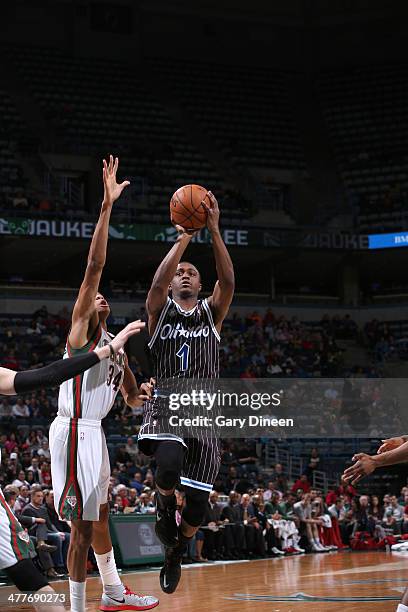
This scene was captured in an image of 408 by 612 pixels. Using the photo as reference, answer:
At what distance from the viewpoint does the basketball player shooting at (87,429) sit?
6797mm

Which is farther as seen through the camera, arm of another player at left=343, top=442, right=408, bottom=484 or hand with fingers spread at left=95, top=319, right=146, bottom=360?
arm of another player at left=343, top=442, right=408, bottom=484

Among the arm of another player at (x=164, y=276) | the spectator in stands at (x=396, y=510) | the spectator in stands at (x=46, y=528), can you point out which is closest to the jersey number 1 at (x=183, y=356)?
the arm of another player at (x=164, y=276)

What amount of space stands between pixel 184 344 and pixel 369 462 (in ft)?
6.64

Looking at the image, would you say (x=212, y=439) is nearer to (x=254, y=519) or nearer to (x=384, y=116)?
(x=254, y=519)

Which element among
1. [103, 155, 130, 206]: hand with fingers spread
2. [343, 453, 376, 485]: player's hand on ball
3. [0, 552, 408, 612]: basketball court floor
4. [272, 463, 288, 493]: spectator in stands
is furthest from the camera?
[272, 463, 288, 493]: spectator in stands

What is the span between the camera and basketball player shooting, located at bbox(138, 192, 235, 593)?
6996 millimetres

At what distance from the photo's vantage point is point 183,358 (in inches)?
277

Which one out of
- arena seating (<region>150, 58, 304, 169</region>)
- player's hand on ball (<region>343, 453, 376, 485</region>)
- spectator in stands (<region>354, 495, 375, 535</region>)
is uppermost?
arena seating (<region>150, 58, 304, 169</region>)

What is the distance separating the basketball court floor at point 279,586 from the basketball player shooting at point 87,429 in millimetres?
1720

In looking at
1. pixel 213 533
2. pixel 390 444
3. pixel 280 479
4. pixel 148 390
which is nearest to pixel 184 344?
pixel 148 390

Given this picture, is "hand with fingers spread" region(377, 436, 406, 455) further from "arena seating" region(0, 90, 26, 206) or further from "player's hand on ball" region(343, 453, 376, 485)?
"arena seating" region(0, 90, 26, 206)

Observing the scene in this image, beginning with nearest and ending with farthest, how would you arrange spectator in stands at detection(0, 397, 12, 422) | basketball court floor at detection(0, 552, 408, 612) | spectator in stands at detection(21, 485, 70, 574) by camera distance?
1. basketball court floor at detection(0, 552, 408, 612)
2. spectator in stands at detection(21, 485, 70, 574)
3. spectator in stands at detection(0, 397, 12, 422)

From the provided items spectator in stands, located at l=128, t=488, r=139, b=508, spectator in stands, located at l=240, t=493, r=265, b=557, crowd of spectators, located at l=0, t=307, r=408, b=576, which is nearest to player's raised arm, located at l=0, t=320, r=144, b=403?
crowd of spectators, located at l=0, t=307, r=408, b=576

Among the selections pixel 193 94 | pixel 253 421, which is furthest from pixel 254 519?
pixel 193 94
